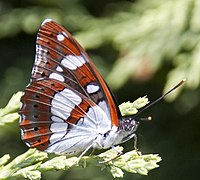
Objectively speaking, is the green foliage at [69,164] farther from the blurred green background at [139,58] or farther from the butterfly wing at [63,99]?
the blurred green background at [139,58]

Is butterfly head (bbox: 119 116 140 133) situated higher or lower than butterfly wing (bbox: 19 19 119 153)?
lower

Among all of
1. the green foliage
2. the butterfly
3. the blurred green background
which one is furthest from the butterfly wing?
the blurred green background

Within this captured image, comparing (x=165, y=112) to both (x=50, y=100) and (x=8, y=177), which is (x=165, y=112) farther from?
(x=8, y=177)

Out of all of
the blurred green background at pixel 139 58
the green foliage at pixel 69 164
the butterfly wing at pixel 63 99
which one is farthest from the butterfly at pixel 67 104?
the blurred green background at pixel 139 58

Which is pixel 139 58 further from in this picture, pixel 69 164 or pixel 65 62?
pixel 69 164

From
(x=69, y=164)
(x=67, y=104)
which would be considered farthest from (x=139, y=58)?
(x=69, y=164)

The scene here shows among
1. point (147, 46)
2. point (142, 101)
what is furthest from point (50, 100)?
point (147, 46)

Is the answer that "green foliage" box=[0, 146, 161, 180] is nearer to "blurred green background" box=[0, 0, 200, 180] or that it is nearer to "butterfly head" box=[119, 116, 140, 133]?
"butterfly head" box=[119, 116, 140, 133]
